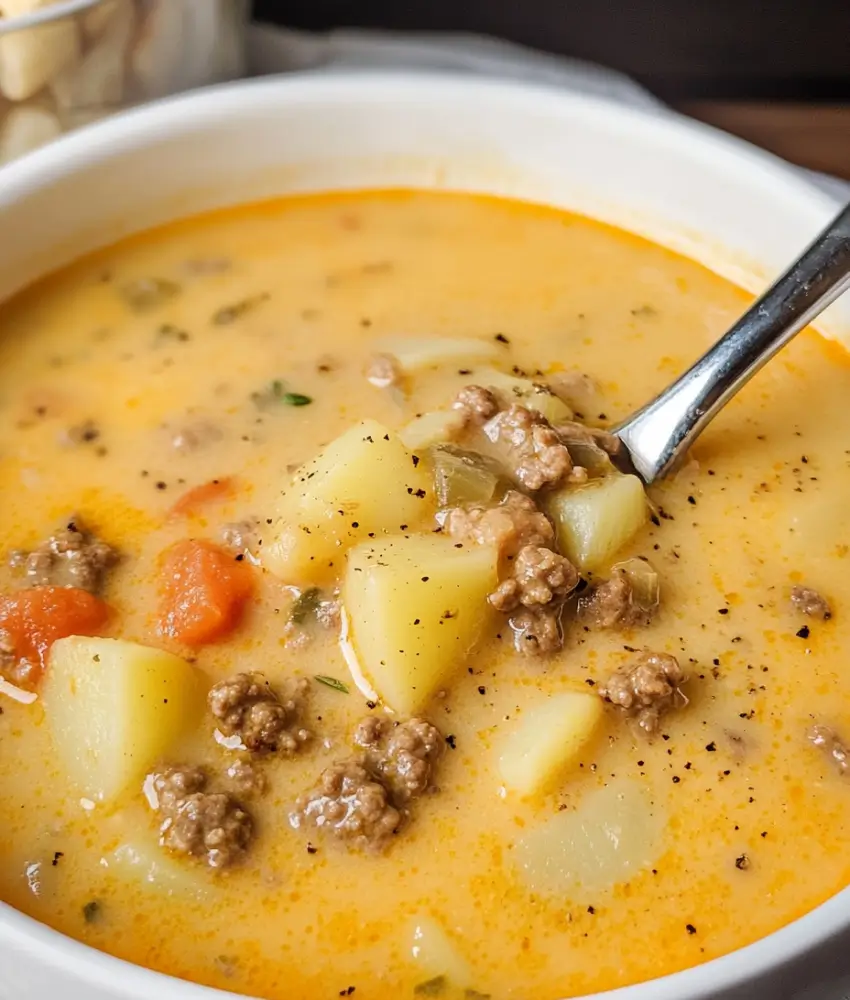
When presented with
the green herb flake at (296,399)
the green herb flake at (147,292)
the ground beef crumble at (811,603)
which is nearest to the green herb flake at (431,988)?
the ground beef crumble at (811,603)

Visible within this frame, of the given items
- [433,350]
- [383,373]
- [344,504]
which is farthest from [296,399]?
[344,504]

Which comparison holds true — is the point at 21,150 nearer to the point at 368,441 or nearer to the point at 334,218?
the point at 334,218

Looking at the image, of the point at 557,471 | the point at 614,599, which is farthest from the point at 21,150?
the point at 614,599

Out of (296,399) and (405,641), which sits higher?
(405,641)

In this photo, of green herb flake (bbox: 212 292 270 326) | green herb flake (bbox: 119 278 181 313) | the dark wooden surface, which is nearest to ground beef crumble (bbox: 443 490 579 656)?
green herb flake (bbox: 212 292 270 326)

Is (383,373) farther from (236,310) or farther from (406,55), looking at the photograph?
(406,55)

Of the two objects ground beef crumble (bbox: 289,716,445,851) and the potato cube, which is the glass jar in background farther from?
ground beef crumble (bbox: 289,716,445,851)

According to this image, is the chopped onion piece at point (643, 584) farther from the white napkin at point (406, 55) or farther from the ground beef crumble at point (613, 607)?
the white napkin at point (406, 55)

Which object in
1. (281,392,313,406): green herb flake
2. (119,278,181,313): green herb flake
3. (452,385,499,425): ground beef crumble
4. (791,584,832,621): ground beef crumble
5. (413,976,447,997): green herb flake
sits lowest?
(119,278,181,313): green herb flake
